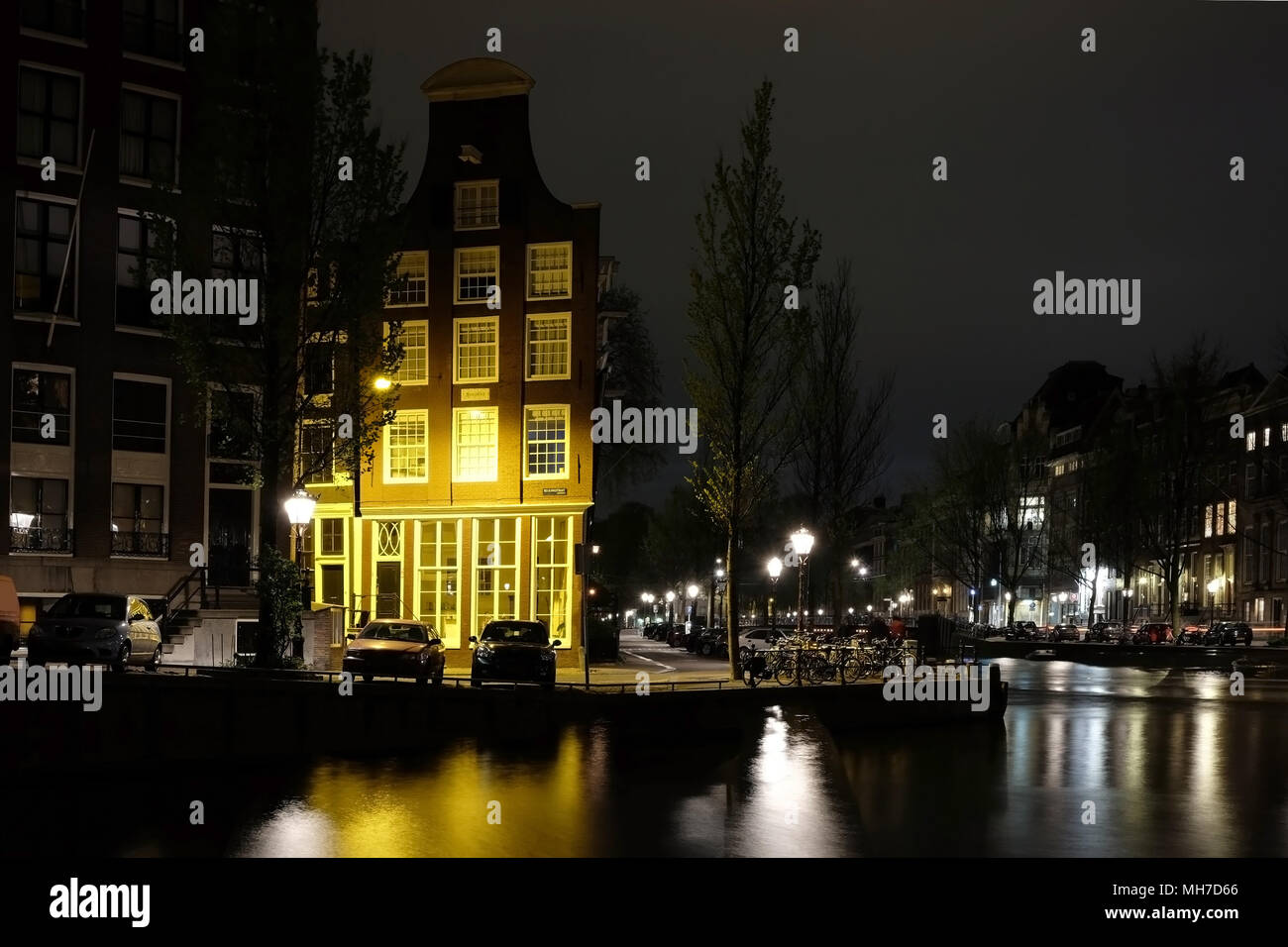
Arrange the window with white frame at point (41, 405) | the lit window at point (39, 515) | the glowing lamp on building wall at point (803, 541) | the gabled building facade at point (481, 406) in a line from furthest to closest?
the gabled building facade at point (481, 406), the window with white frame at point (41, 405), the lit window at point (39, 515), the glowing lamp on building wall at point (803, 541)

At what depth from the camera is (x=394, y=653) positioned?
30.1 meters

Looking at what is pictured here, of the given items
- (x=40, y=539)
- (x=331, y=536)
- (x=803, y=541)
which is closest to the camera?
(x=803, y=541)

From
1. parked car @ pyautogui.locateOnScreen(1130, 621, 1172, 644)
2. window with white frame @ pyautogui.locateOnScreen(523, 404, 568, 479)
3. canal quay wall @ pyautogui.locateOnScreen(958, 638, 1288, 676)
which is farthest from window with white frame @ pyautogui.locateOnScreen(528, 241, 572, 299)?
parked car @ pyautogui.locateOnScreen(1130, 621, 1172, 644)

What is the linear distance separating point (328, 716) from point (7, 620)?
7815 mm

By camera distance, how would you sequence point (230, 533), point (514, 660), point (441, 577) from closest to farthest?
point (514, 660) < point (230, 533) < point (441, 577)

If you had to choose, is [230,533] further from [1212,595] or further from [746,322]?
[1212,595]

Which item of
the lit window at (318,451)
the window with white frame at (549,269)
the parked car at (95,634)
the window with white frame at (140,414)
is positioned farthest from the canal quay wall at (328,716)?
the window with white frame at (549,269)

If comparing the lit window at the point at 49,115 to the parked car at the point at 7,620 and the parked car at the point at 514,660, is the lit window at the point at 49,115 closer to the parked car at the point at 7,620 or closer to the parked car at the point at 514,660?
the parked car at the point at 7,620

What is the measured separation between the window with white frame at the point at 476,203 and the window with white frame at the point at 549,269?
1.95 meters

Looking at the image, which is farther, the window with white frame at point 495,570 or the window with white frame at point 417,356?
the window with white frame at point 417,356

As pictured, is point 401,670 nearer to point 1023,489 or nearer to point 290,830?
point 290,830

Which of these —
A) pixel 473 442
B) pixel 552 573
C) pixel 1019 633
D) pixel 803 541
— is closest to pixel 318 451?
pixel 803 541

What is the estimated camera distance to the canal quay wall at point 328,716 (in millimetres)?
20969
